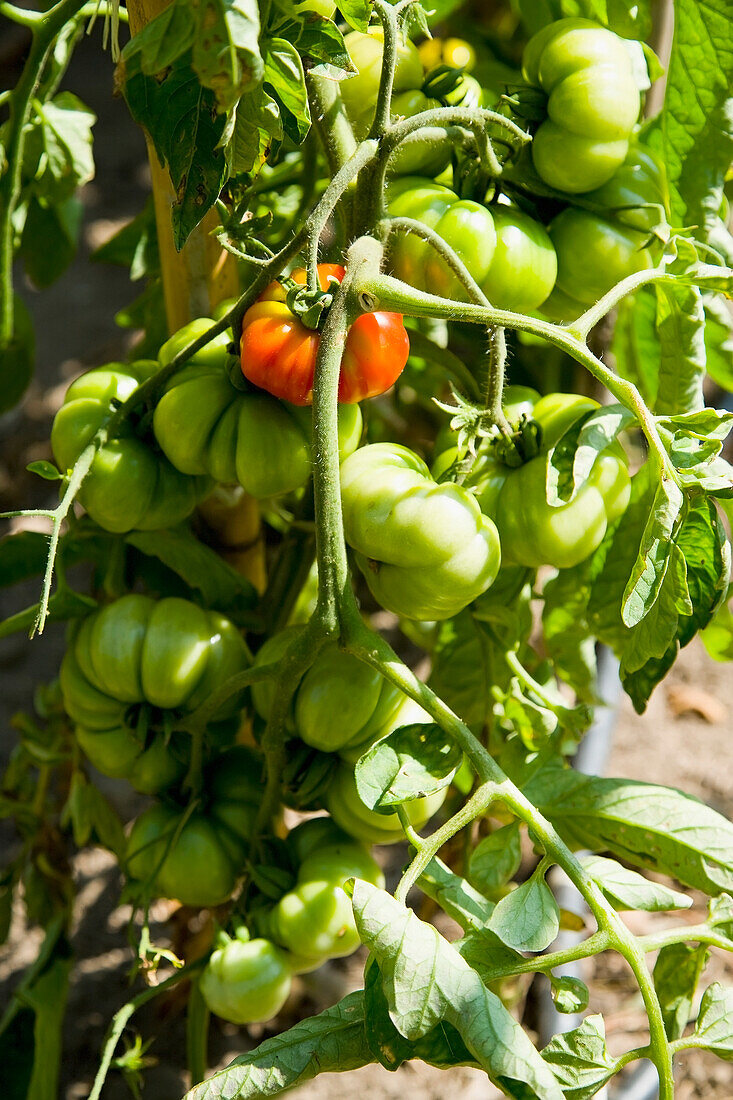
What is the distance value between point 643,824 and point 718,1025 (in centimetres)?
14

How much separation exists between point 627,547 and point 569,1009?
33cm

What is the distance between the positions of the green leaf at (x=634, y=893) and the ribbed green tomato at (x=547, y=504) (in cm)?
20

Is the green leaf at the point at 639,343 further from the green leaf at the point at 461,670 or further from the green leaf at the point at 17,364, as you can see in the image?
the green leaf at the point at 17,364

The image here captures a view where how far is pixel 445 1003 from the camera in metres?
0.53

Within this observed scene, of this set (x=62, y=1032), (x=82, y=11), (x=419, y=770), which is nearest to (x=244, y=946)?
(x=419, y=770)

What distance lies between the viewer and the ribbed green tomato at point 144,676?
30.0 inches

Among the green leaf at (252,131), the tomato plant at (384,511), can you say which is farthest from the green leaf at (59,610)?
the green leaf at (252,131)

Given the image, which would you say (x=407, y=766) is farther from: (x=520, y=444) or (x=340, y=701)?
(x=520, y=444)

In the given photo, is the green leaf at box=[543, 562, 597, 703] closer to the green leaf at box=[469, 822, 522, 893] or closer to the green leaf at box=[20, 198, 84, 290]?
the green leaf at box=[469, 822, 522, 893]

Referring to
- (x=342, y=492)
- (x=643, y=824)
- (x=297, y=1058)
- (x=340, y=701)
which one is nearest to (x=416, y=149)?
(x=342, y=492)

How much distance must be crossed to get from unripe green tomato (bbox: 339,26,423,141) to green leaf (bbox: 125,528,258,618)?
35 centimetres

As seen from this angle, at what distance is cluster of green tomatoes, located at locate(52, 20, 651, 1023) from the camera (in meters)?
0.63

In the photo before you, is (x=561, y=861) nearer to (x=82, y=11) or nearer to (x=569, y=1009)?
(x=569, y=1009)

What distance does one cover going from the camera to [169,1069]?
1.05 metres
